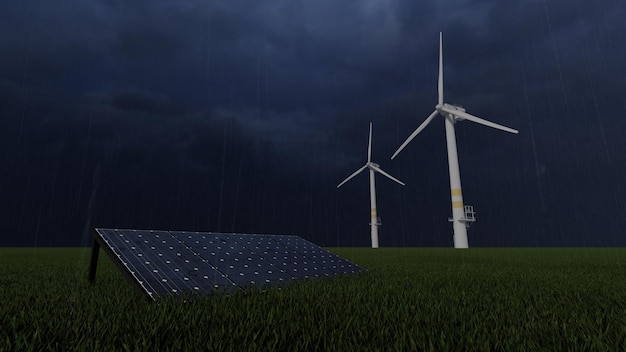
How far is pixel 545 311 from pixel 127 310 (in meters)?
5.23

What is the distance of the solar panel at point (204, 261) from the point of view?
5.25 m

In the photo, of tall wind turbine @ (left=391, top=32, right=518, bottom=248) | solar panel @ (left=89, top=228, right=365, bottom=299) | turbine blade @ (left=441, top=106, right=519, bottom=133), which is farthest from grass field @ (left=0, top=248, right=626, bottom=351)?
tall wind turbine @ (left=391, top=32, right=518, bottom=248)

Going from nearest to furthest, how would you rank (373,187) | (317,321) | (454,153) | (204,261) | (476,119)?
(317,321) → (204,261) → (476,119) → (454,153) → (373,187)

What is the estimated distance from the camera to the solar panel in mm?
5246

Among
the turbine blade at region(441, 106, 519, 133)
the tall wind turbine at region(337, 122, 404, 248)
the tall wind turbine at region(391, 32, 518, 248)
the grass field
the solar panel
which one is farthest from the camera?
the tall wind turbine at region(337, 122, 404, 248)

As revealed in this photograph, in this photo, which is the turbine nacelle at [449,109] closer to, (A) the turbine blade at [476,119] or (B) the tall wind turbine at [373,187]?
(A) the turbine blade at [476,119]

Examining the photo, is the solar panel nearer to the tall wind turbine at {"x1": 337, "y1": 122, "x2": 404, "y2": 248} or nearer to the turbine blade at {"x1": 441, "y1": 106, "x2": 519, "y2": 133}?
the turbine blade at {"x1": 441, "y1": 106, "x2": 519, "y2": 133}

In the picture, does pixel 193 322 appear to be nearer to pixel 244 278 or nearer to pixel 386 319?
pixel 386 319

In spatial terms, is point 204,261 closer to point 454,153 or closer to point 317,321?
point 317,321

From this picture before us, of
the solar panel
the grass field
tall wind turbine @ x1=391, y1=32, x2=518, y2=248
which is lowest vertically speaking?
the grass field

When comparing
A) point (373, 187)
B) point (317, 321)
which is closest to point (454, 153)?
point (373, 187)

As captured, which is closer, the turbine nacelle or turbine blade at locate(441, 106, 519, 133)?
turbine blade at locate(441, 106, 519, 133)

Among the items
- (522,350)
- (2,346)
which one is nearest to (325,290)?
(522,350)

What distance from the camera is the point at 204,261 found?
21.2ft
